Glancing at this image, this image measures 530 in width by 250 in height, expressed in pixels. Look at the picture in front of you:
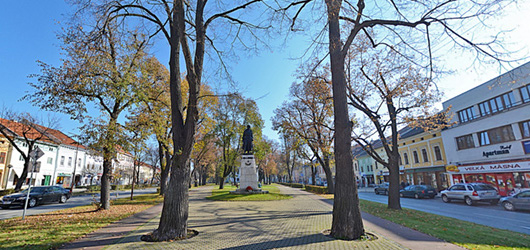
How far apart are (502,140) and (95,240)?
99.6ft

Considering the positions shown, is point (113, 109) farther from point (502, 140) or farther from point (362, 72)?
point (502, 140)

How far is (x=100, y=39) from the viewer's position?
8.29 m

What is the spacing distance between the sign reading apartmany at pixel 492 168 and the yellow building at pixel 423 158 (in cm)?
203

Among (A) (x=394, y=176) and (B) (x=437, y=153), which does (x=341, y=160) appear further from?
(B) (x=437, y=153)

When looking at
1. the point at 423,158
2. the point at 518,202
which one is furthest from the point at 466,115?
the point at 518,202

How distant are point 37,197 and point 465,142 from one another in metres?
38.8

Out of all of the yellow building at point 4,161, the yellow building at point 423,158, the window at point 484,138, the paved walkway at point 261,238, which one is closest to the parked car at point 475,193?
the window at point 484,138

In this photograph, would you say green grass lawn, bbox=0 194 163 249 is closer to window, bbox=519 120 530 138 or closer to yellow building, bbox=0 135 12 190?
window, bbox=519 120 530 138

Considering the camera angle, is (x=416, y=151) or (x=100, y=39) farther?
(x=416, y=151)

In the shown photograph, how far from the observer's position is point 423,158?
32.3 metres

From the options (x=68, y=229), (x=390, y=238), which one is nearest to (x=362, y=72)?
(x=390, y=238)

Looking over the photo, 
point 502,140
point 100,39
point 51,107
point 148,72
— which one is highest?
point 148,72

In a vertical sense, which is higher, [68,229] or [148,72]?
[148,72]

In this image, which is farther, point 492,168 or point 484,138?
point 484,138
